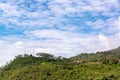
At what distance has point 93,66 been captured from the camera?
9769 cm

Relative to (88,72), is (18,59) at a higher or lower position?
higher

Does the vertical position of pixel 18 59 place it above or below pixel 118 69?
above

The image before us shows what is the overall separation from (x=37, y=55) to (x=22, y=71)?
134ft

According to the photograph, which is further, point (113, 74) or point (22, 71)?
point (22, 71)

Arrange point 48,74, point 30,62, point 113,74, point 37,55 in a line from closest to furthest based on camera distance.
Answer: point 113,74 → point 48,74 → point 30,62 → point 37,55

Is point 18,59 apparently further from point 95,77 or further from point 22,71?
point 95,77

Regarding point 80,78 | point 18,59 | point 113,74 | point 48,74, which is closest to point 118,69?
point 113,74

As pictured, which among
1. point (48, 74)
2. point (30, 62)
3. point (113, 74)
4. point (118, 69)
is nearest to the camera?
point (113, 74)

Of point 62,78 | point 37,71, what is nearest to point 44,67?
point 37,71

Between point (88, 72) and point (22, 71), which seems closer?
point (88, 72)

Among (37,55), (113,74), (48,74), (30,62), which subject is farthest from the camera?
(37,55)

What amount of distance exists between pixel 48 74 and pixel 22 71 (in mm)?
11182

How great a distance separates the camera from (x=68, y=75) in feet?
303

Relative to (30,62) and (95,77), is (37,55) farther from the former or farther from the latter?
(95,77)
